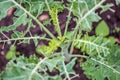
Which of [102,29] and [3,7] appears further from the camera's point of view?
[102,29]

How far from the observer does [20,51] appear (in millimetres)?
2270

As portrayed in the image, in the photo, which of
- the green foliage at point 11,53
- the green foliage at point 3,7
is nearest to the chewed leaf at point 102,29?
the green foliage at point 11,53

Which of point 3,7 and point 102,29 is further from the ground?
point 3,7

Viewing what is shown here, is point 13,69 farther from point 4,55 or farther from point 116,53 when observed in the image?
point 4,55

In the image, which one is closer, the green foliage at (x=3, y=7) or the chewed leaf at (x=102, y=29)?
the green foliage at (x=3, y=7)

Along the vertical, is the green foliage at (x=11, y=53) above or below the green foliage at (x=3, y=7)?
below

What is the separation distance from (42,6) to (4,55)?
74 centimetres

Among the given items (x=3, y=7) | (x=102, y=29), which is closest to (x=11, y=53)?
(x=102, y=29)

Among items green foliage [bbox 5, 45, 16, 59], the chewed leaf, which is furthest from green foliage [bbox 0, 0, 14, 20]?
the chewed leaf

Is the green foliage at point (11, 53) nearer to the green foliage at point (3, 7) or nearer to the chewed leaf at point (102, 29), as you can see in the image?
the chewed leaf at point (102, 29)

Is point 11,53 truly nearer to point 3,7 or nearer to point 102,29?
point 102,29

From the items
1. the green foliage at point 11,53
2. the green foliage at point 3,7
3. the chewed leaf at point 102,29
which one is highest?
the green foliage at point 3,7

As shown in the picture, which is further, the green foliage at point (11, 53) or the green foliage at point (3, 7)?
the green foliage at point (11, 53)

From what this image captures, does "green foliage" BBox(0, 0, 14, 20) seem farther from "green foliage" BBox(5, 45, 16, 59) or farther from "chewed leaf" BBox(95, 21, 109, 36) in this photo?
"chewed leaf" BBox(95, 21, 109, 36)
